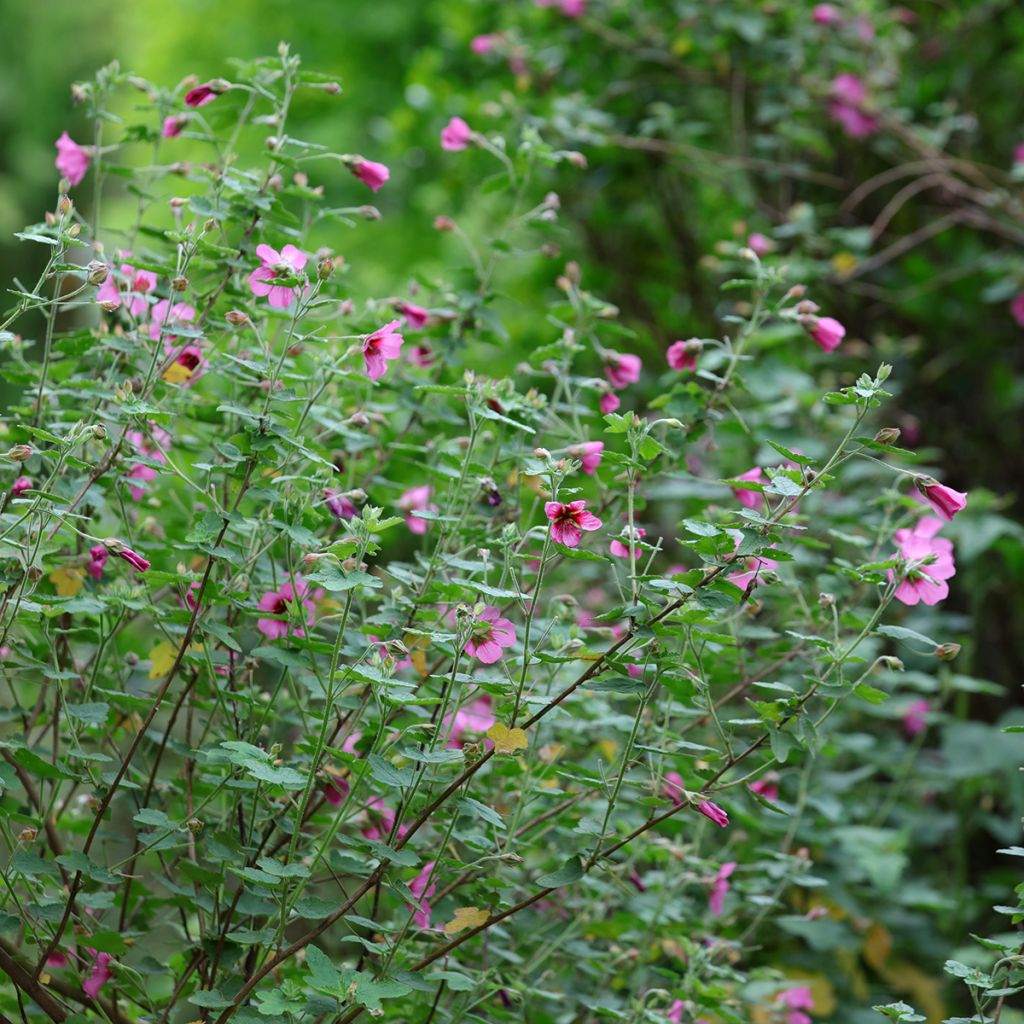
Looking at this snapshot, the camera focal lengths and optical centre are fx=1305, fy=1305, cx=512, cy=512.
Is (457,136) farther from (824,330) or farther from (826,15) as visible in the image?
(826,15)

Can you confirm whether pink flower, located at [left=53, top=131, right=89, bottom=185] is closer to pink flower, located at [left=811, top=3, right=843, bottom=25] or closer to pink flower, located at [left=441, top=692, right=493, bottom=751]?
pink flower, located at [left=441, top=692, right=493, bottom=751]

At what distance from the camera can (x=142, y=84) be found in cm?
164

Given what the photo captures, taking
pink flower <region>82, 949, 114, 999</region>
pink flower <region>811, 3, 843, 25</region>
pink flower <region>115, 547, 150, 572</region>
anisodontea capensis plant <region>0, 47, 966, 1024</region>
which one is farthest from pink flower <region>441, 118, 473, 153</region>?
pink flower <region>811, 3, 843, 25</region>

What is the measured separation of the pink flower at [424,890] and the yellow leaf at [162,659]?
1.18 ft

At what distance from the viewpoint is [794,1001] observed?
1978 millimetres

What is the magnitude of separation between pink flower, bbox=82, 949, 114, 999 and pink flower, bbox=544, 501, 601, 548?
2.27 ft

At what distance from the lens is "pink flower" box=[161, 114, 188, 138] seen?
1700 mm

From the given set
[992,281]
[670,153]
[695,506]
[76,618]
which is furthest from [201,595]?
[992,281]

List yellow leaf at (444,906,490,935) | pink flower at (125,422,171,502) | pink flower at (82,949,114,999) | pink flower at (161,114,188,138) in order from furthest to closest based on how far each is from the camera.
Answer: pink flower at (161,114,188,138)
pink flower at (125,422,171,502)
pink flower at (82,949,114,999)
yellow leaf at (444,906,490,935)

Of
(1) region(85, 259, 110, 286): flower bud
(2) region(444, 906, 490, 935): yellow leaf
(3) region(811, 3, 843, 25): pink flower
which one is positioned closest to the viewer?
(1) region(85, 259, 110, 286): flower bud

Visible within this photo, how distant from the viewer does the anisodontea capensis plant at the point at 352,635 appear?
1271 mm

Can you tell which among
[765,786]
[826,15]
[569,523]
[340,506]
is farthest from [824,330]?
[826,15]

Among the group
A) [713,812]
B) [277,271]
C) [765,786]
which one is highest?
[277,271]

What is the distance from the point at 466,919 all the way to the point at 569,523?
0.42 m
